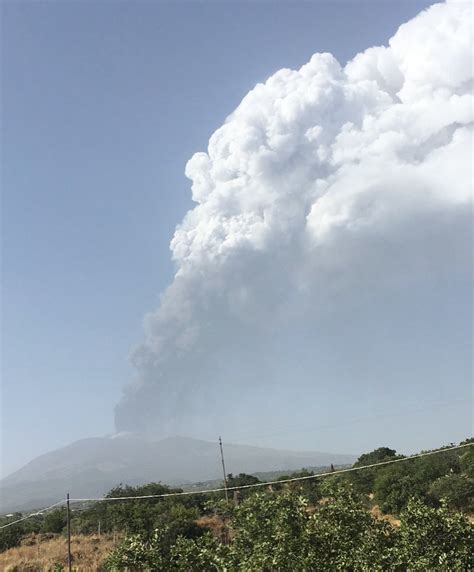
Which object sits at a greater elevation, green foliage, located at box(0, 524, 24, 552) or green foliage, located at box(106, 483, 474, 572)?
green foliage, located at box(106, 483, 474, 572)

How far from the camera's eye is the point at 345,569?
58.0ft

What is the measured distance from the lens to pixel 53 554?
41094 millimetres

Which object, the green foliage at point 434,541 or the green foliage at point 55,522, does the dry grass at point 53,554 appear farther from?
the green foliage at point 434,541

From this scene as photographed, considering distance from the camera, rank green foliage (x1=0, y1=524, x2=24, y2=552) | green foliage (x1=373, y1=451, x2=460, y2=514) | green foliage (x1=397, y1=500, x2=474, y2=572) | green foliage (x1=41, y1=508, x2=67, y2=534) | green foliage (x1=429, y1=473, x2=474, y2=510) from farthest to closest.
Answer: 1. green foliage (x1=41, y1=508, x2=67, y2=534)
2. green foliage (x1=0, y1=524, x2=24, y2=552)
3. green foliage (x1=373, y1=451, x2=460, y2=514)
4. green foliage (x1=429, y1=473, x2=474, y2=510)
5. green foliage (x1=397, y1=500, x2=474, y2=572)

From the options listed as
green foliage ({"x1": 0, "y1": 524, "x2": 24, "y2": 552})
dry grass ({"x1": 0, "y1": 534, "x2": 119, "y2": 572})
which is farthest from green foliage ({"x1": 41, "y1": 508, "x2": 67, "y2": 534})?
dry grass ({"x1": 0, "y1": 534, "x2": 119, "y2": 572})

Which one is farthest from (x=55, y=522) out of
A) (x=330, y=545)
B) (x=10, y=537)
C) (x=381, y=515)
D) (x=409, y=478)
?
(x=330, y=545)

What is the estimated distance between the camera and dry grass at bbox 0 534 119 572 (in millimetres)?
36812

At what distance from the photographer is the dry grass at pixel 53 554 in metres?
36.8

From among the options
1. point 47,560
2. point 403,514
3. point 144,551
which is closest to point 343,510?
point 403,514

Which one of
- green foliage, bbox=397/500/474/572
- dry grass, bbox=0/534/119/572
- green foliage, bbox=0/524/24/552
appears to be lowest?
dry grass, bbox=0/534/119/572

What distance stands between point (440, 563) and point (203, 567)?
8.44m

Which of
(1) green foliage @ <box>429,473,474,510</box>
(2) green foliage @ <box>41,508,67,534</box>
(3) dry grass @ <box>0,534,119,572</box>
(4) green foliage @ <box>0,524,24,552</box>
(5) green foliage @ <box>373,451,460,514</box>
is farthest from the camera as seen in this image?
(2) green foliage @ <box>41,508,67,534</box>

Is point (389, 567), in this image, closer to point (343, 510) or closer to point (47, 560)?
point (343, 510)

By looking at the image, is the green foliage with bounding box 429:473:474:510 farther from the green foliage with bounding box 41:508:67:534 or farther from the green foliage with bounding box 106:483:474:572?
the green foliage with bounding box 41:508:67:534
